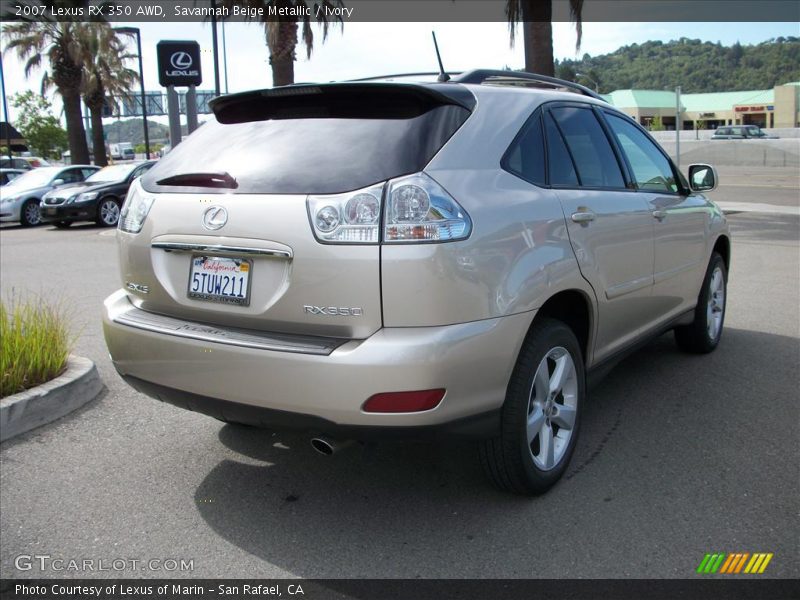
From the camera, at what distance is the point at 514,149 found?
3363mm

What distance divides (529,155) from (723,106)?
3725 inches

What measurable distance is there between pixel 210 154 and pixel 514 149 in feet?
4.47

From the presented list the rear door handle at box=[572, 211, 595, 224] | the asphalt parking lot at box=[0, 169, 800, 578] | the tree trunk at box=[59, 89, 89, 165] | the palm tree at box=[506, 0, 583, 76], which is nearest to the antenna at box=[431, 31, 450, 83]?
the rear door handle at box=[572, 211, 595, 224]

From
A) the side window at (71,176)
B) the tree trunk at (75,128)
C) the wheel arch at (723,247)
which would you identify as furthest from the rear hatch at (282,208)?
the tree trunk at (75,128)

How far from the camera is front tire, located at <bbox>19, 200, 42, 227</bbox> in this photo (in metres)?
19.9

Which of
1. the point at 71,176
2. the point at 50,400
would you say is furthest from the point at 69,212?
the point at 50,400

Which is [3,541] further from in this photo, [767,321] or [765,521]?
[767,321]

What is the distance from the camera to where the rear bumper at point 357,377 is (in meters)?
2.76

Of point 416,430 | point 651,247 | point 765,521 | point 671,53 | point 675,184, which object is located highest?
point 671,53

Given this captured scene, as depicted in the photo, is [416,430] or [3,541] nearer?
[416,430]

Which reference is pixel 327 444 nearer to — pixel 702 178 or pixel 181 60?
pixel 702 178

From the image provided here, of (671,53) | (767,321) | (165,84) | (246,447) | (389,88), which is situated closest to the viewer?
(389,88)

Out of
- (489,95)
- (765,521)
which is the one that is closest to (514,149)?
(489,95)

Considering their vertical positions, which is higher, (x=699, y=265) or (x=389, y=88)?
(x=389, y=88)
